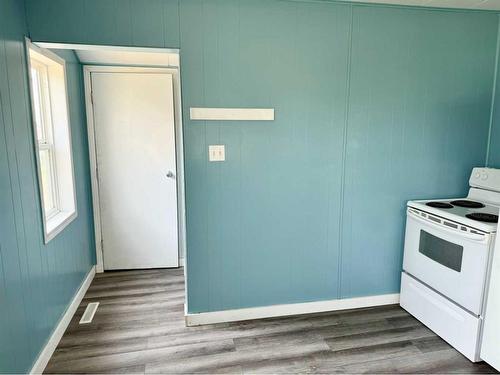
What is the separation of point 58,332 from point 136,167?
1671mm

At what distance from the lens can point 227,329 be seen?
8.32 ft

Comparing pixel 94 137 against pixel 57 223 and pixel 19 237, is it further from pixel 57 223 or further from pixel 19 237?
pixel 19 237

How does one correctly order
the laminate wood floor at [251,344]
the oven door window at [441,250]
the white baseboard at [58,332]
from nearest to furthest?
the white baseboard at [58,332], the laminate wood floor at [251,344], the oven door window at [441,250]

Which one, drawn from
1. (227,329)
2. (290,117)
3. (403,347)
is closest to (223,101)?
(290,117)

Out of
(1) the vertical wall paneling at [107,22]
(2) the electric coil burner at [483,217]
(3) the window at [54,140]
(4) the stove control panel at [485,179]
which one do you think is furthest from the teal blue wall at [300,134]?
(2) the electric coil burner at [483,217]

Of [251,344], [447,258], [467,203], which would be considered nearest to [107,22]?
[251,344]

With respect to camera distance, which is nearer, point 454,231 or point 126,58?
point 454,231

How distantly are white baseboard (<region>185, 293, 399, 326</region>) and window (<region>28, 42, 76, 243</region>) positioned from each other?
4.24 feet

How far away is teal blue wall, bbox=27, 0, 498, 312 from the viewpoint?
2.31 metres

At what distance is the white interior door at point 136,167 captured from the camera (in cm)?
332

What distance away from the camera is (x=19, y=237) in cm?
183

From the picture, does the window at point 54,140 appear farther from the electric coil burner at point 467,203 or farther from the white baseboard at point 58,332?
the electric coil burner at point 467,203

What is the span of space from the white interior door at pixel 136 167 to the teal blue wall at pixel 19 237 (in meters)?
1.08

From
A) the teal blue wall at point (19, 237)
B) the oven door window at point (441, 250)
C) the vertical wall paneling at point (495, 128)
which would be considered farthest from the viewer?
the vertical wall paneling at point (495, 128)
